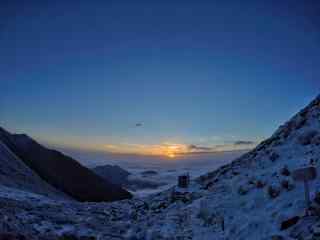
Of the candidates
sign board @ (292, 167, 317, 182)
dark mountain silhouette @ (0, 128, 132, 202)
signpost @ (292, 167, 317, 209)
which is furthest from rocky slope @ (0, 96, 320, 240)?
dark mountain silhouette @ (0, 128, 132, 202)

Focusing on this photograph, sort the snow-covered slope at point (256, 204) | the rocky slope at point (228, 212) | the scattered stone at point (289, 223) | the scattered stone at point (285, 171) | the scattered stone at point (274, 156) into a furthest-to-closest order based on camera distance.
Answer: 1. the scattered stone at point (274, 156)
2. the scattered stone at point (285, 171)
3. the rocky slope at point (228, 212)
4. the snow-covered slope at point (256, 204)
5. the scattered stone at point (289, 223)

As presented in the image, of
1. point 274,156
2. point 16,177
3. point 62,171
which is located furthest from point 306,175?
point 62,171

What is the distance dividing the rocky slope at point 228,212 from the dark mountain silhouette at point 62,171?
33537 millimetres

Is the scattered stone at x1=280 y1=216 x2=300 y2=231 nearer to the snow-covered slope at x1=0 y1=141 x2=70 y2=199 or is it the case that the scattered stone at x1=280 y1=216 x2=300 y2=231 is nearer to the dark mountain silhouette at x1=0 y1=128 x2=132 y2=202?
the snow-covered slope at x1=0 y1=141 x2=70 y2=199

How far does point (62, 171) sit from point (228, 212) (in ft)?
161

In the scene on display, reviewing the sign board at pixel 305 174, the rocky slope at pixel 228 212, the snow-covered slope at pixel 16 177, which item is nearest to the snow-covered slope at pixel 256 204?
the rocky slope at pixel 228 212

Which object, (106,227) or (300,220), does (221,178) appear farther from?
(300,220)

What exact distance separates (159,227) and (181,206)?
331 centimetres

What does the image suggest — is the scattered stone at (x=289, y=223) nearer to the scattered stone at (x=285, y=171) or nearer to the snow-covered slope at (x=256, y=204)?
the snow-covered slope at (x=256, y=204)

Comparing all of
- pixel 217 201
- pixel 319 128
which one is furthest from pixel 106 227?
pixel 319 128

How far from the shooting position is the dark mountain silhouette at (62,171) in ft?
169

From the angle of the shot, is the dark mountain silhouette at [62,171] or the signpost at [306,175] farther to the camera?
the dark mountain silhouette at [62,171]

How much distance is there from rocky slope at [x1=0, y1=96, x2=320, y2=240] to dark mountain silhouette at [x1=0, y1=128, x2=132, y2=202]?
1320 inches

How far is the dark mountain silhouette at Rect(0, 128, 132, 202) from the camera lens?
5166 cm
